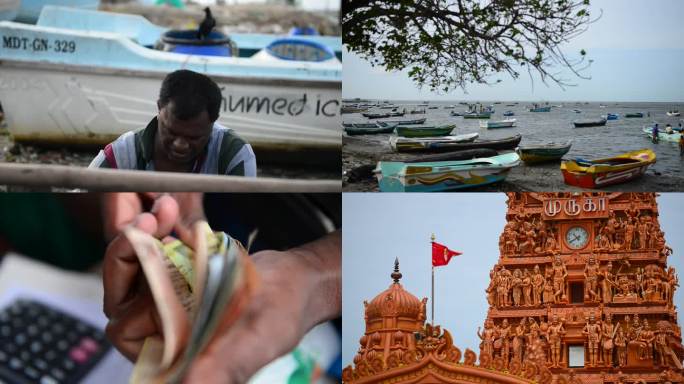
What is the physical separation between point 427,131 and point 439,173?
0.20m

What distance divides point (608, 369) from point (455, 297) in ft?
2.43

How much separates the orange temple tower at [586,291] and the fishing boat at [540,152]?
16cm

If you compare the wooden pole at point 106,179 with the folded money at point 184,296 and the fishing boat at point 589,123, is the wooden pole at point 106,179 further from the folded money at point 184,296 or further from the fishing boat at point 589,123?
the fishing boat at point 589,123

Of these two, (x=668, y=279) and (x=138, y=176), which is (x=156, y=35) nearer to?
(x=138, y=176)

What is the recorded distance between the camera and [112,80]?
404cm

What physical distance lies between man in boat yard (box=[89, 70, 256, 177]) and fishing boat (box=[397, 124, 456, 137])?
75 cm

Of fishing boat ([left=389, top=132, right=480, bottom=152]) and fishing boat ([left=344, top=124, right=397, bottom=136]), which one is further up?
fishing boat ([left=344, top=124, right=397, bottom=136])

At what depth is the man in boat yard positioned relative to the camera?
395 cm

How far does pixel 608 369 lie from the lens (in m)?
4.22

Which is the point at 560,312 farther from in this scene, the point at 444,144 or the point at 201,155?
the point at 201,155

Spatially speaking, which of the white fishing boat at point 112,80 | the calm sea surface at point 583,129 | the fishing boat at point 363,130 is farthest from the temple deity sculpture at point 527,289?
the white fishing boat at point 112,80

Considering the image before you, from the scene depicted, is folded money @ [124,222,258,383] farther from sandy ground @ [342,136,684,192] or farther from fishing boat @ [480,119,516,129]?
fishing boat @ [480,119,516,129]

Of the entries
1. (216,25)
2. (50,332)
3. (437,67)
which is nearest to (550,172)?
(437,67)

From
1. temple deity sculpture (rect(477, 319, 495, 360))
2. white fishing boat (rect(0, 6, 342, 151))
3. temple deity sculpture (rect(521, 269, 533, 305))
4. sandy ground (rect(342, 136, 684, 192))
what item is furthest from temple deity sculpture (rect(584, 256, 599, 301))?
white fishing boat (rect(0, 6, 342, 151))
